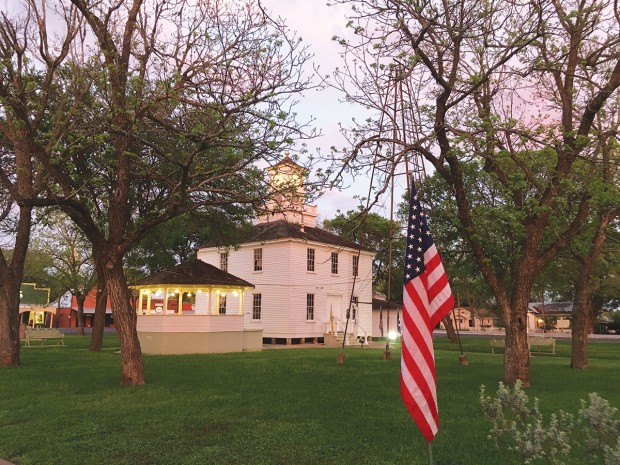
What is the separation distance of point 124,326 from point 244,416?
5.31 metres

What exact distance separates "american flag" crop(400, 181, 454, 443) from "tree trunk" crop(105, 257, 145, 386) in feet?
29.9

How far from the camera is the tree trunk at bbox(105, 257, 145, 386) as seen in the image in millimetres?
12727

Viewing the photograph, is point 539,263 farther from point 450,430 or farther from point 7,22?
point 7,22

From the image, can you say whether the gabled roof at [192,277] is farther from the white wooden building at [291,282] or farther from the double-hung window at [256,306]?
the double-hung window at [256,306]

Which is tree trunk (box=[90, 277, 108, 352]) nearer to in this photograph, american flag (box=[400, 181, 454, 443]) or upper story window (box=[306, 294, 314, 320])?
upper story window (box=[306, 294, 314, 320])

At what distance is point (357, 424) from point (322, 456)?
1952mm

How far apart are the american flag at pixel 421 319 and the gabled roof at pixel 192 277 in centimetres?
2023

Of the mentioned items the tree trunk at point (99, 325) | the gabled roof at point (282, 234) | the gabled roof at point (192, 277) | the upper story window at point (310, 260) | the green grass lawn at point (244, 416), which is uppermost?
the gabled roof at point (282, 234)

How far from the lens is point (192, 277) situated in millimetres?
25719

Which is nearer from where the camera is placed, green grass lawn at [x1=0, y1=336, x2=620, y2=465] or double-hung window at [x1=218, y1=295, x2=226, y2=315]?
green grass lawn at [x1=0, y1=336, x2=620, y2=465]

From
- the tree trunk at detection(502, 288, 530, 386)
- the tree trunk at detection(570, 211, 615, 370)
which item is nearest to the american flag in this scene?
the tree trunk at detection(502, 288, 530, 386)

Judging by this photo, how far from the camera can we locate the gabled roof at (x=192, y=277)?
83.1 feet

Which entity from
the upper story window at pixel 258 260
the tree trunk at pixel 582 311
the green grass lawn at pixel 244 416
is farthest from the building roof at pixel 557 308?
the green grass lawn at pixel 244 416

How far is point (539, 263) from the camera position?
44.0 ft
